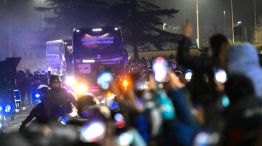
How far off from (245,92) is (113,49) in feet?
76.7

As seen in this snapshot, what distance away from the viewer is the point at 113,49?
28734 millimetres

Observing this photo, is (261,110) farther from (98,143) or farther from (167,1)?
(167,1)

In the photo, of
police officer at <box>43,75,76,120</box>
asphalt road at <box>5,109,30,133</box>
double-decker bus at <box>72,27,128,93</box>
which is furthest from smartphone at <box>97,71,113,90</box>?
double-decker bus at <box>72,27,128,93</box>

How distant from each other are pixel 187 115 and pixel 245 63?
1142mm

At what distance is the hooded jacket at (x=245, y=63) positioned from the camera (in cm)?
654

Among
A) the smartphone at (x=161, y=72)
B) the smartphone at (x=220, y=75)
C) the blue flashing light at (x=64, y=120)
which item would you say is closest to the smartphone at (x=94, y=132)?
the smartphone at (x=161, y=72)

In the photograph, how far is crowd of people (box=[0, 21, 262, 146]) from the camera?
16.2 ft

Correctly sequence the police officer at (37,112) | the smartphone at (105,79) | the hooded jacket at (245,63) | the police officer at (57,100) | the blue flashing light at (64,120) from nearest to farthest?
the hooded jacket at (245,63)
the smartphone at (105,79)
the blue flashing light at (64,120)
the police officer at (37,112)
the police officer at (57,100)

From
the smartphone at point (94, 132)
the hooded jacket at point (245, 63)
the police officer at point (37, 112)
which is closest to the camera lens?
the smartphone at point (94, 132)

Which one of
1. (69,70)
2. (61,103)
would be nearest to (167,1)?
(69,70)

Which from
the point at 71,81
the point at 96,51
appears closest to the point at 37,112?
the point at 96,51

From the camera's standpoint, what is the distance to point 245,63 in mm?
6590

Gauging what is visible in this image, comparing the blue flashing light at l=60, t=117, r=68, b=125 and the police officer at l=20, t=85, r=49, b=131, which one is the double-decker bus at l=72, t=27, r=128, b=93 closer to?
the police officer at l=20, t=85, r=49, b=131

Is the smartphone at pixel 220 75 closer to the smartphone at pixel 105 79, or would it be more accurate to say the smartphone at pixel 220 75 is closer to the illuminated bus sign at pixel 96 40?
the smartphone at pixel 105 79
